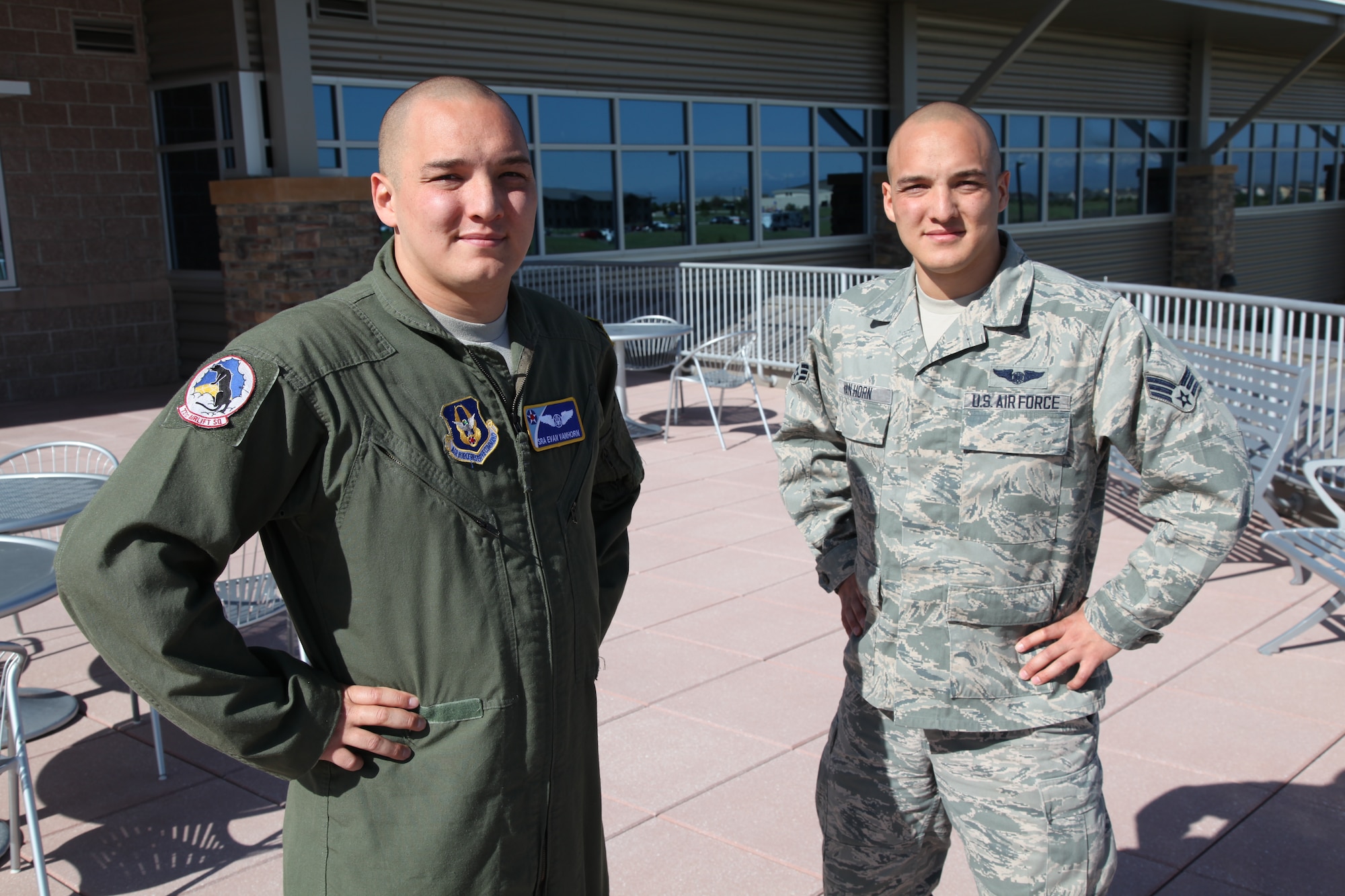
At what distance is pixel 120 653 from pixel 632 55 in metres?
13.0

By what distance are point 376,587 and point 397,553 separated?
5 centimetres

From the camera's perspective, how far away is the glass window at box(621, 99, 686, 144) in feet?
44.9

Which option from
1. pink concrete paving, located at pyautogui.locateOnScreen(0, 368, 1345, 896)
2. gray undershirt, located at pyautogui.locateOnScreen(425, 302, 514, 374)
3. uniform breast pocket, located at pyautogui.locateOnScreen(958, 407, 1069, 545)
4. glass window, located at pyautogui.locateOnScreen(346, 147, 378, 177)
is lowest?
pink concrete paving, located at pyautogui.locateOnScreen(0, 368, 1345, 896)

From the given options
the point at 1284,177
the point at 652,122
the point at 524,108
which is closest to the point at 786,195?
the point at 652,122

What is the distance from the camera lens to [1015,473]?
202 cm

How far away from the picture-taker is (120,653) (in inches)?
54.7

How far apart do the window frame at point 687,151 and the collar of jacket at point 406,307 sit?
943 centimetres

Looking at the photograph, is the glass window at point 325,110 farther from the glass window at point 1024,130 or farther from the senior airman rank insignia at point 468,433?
the glass window at point 1024,130

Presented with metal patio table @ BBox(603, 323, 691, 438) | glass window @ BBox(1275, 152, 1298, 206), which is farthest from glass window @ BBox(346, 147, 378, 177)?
glass window @ BBox(1275, 152, 1298, 206)

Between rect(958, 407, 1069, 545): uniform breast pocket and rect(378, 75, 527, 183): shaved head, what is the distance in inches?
38.7

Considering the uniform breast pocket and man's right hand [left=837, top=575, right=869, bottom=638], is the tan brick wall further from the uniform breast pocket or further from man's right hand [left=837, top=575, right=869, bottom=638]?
the uniform breast pocket

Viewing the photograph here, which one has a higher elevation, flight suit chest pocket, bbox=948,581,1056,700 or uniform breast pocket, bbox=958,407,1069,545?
uniform breast pocket, bbox=958,407,1069,545

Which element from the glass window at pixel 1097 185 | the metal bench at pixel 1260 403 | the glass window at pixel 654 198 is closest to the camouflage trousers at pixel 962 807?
the metal bench at pixel 1260 403

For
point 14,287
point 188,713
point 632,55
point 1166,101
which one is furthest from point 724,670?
point 1166,101
